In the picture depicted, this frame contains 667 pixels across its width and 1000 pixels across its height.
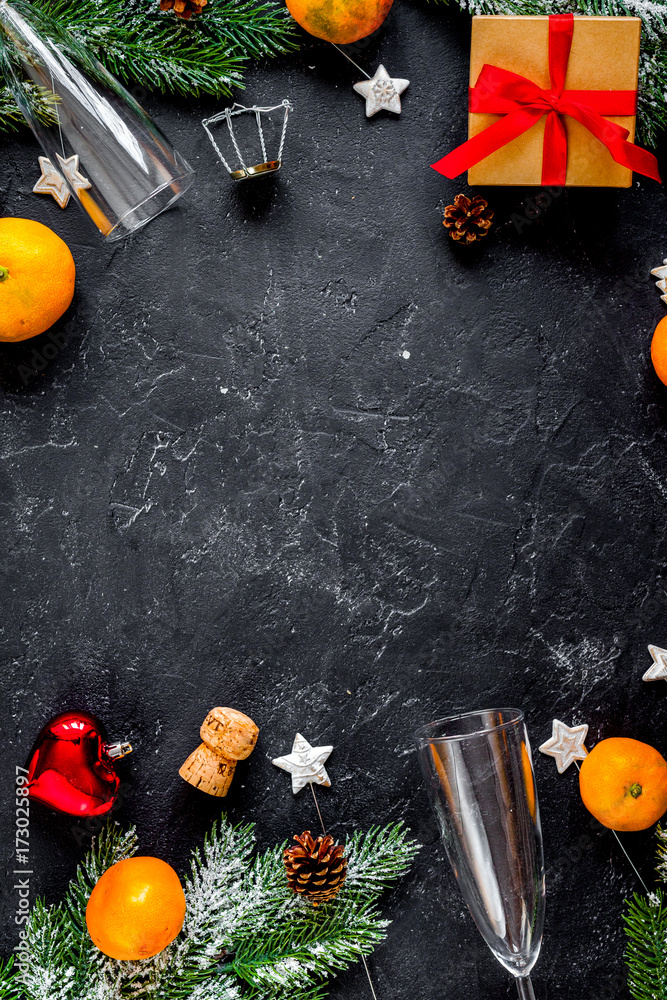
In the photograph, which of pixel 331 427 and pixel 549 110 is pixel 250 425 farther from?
pixel 549 110

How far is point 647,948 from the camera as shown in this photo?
105 cm

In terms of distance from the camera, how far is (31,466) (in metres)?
1.11

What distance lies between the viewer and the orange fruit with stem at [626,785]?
3.32 feet

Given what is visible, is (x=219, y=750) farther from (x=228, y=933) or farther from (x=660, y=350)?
(x=660, y=350)

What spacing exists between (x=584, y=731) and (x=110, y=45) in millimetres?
1190

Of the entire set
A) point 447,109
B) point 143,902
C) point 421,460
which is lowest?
point 143,902

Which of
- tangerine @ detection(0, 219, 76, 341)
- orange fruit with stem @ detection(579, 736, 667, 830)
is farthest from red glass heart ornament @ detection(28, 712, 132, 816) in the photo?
orange fruit with stem @ detection(579, 736, 667, 830)

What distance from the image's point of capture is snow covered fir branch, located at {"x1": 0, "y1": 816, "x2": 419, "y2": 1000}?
1.05 meters

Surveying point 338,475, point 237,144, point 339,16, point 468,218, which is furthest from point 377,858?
point 339,16

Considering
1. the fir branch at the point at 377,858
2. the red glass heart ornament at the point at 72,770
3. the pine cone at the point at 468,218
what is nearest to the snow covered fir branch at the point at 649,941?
the fir branch at the point at 377,858

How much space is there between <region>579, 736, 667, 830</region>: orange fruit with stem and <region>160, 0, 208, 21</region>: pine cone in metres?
1.18

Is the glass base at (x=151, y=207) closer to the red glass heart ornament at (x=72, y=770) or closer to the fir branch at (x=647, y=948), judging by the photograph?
the red glass heart ornament at (x=72, y=770)

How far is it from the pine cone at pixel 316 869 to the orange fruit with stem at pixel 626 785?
1.18 ft

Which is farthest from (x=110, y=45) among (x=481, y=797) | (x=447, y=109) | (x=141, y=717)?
(x=481, y=797)
